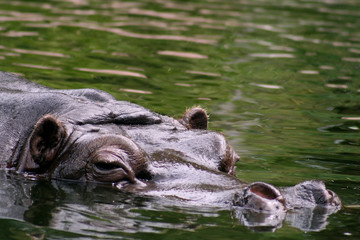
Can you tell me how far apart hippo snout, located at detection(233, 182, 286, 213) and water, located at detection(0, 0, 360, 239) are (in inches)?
7.2

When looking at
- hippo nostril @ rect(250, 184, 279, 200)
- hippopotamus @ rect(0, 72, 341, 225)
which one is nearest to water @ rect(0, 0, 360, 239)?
hippopotamus @ rect(0, 72, 341, 225)

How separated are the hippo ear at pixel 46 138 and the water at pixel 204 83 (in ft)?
0.93

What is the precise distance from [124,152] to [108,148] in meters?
0.14

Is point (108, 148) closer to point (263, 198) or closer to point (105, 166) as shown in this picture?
point (105, 166)

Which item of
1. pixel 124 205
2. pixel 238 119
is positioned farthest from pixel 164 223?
pixel 238 119

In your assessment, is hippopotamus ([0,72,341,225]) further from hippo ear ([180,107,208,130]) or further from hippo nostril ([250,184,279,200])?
hippo ear ([180,107,208,130])

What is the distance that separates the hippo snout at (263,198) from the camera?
18.1 feet

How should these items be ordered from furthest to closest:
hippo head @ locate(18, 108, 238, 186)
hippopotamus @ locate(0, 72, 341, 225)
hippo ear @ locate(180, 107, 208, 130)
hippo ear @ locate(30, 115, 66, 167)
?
1. hippo ear @ locate(180, 107, 208, 130)
2. hippo ear @ locate(30, 115, 66, 167)
3. hippo head @ locate(18, 108, 238, 186)
4. hippopotamus @ locate(0, 72, 341, 225)

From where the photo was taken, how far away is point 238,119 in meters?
10.6

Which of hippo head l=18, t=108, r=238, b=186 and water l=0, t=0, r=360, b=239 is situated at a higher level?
hippo head l=18, t=108, r=238, b=186

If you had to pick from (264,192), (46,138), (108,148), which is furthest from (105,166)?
(264,192)

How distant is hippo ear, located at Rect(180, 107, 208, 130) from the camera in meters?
7.63

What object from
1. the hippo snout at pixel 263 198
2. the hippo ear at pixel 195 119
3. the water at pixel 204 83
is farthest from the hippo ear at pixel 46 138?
the hippo snout at pixel 263 198

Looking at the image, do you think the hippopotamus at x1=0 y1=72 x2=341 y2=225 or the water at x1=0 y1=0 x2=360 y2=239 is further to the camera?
the hippopotamus at x1=0 y1=72 x2=341 y2=225
